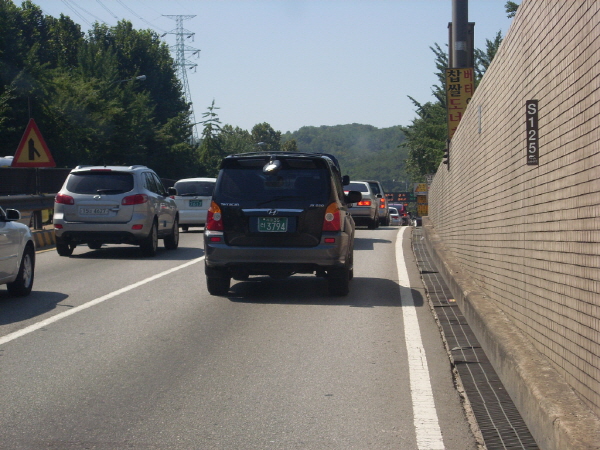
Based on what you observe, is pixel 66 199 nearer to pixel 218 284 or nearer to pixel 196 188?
pixel 218 284

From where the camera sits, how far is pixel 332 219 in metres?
10.6

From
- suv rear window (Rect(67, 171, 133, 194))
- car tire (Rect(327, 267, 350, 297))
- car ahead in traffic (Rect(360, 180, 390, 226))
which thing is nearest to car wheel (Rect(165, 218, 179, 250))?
suv rear window (Rect(67, 171, 133, 194))

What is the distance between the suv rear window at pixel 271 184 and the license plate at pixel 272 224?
226 mm

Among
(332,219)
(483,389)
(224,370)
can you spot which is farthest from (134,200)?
(483,389)

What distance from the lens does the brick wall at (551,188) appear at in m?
4.22

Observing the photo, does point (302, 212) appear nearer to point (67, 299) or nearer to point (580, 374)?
point (67, 299)

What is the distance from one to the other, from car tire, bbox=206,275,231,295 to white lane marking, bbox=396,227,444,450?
2.30 metres

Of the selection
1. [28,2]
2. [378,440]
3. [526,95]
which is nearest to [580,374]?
[378,440]

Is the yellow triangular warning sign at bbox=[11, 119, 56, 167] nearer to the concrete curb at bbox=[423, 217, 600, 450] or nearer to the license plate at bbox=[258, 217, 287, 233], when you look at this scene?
the license plate at bbox=[258, 217, 287, 233]

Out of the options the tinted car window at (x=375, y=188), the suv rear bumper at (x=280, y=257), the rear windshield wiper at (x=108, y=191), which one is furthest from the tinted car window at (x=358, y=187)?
the suv rear bumper at (x=280, y=257)

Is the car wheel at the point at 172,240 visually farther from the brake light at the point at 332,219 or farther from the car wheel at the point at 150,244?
the brake light at the point at 332,219

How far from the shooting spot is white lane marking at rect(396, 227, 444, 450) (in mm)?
4831

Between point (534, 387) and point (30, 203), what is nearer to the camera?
point (534, 387)

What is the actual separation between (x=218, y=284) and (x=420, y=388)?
5311mm
